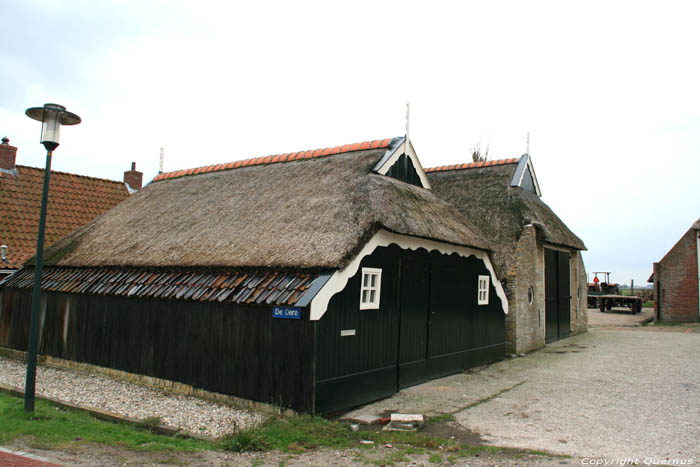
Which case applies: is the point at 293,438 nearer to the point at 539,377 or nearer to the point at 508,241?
the point at 539,377

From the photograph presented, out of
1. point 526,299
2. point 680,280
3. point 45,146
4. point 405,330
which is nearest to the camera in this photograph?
point 45,146

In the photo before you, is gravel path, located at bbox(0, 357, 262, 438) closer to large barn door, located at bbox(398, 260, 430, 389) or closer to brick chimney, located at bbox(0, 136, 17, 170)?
large barn door, located at bbox(398, 260, 430, 389)

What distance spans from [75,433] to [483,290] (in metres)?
10.6

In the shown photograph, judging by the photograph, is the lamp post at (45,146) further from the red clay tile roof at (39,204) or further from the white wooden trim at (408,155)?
→ the red clay tile roof at (39,204)

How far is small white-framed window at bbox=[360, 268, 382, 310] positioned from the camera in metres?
9.83

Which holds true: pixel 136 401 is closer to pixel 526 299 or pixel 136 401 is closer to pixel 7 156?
pixel 526 299

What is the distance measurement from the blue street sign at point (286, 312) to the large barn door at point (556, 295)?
13.2 metres

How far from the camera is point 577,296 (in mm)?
22594

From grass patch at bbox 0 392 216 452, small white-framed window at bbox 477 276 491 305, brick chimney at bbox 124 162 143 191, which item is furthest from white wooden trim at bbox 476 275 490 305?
brick chimney at bbox 124 162 143 191

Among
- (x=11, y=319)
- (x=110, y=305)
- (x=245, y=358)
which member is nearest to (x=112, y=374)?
(x=110, y=305)

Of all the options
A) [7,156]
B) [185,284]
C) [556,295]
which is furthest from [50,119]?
[556,295]

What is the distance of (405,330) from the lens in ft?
36.6

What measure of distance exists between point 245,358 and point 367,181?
4622 mm

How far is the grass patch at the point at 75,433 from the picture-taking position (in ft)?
22.5
